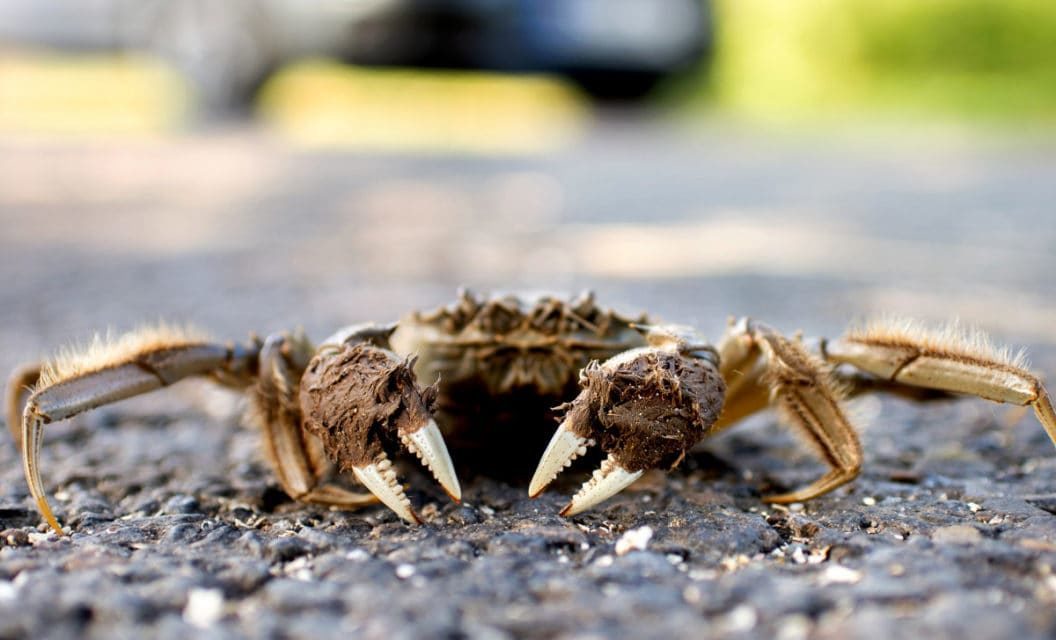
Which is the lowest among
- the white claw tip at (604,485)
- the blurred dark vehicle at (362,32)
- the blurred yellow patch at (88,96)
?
the white claw tip at (604,485)

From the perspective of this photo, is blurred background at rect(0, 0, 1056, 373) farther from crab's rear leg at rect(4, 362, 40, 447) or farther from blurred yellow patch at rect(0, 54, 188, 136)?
crab's rear leg at rect(4, 362, 40, 447)

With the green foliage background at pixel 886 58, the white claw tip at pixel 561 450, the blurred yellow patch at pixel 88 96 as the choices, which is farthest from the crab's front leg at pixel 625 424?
the green foliage background at pixel 886 58

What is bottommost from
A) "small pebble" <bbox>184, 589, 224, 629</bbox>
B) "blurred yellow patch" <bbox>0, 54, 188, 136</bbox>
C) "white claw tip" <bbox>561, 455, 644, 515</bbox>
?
"small pebble" <bbox>184, 589, 224, 629</bbox>

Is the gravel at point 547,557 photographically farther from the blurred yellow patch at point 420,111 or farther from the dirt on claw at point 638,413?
the blurred yellow patch at point 420,111

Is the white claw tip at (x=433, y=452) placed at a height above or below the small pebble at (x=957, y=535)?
above

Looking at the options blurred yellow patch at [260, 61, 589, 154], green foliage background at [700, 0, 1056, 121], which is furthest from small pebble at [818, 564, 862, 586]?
green foliage background at [700, 0, 1056, 121]

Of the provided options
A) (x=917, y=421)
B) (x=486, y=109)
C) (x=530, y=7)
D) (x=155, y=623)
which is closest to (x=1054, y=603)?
(x=155, y=623)

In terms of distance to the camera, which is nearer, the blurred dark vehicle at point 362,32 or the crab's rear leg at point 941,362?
the crab's rear leg at point 941,362
